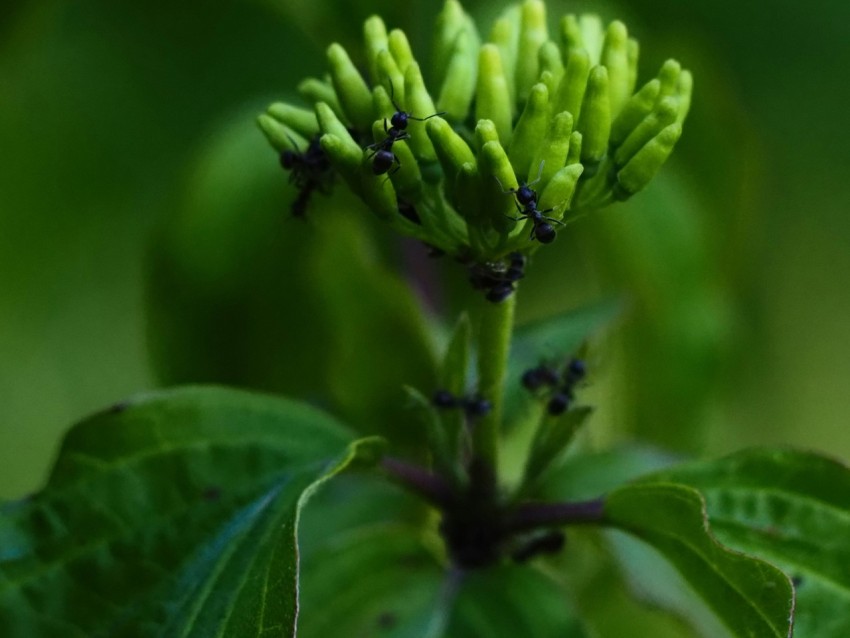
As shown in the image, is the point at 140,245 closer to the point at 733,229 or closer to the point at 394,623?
the point at 733,229

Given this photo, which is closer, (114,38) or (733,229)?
(733,229)

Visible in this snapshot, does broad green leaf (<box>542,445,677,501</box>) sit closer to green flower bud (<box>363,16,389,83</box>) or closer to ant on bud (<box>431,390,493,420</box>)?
ant on bud (<box>431,390,493,420</box>)

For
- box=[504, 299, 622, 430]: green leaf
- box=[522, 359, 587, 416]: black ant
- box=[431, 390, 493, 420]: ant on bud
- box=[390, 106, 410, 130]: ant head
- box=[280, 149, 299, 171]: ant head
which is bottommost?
box=[504, 299, 622, 430]: green leaf

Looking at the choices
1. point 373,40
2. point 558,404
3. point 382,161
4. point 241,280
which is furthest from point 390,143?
point 241,280

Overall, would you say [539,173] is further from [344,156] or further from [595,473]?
[595,473]

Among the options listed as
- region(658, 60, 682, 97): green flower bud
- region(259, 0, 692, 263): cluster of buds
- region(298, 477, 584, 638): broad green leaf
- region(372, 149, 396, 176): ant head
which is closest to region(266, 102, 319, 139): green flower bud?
region(259, 0, 692, 263): cluster of buds

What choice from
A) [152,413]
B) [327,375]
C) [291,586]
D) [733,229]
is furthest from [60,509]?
[733,229]
